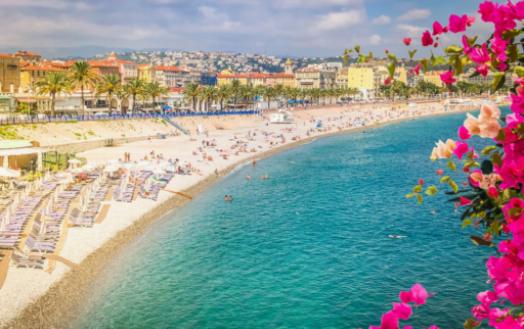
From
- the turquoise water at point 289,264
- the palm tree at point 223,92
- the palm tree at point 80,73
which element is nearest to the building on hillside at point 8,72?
the palm tree at point 80,73

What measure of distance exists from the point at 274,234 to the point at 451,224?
11.7 metres

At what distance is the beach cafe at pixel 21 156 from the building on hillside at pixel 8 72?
2392 inches

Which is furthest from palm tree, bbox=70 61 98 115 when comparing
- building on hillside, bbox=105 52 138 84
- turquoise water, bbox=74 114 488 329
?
building on hillside, bbox=105 52 138 84

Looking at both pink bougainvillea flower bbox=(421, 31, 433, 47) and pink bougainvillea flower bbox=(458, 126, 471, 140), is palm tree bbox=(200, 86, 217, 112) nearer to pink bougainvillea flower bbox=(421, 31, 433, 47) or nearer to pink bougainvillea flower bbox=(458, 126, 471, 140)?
pink bougainvillea flower bbox=(421, 31, 433, 47)

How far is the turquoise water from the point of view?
65.4ft

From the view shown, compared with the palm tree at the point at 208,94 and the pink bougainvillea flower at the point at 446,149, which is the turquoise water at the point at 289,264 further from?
the palm tree at the point at 208,94

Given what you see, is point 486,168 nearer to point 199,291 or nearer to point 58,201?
point 199,291

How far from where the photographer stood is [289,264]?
25859mm

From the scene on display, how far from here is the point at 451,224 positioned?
3378 centimetres

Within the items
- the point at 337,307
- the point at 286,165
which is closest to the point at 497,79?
the point at 337,307

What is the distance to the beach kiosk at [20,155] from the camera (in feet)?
120

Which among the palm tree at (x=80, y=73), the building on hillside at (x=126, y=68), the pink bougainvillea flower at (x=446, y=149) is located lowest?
the pink bougainvillea flower at (x=446, y=149)

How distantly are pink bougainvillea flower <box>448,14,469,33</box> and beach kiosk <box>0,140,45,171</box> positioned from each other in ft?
121

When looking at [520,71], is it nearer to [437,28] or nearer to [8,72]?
[437,28]
